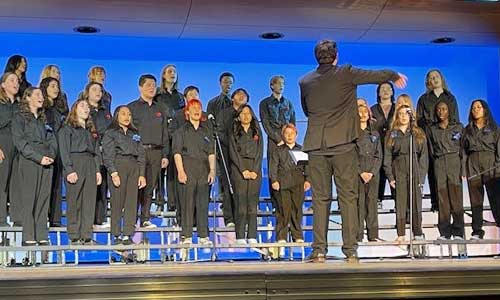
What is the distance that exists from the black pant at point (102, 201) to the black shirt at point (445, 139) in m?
3.14

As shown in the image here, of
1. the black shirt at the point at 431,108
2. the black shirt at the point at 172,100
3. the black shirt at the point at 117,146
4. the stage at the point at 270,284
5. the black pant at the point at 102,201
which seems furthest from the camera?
the black shirt at the point at 172,100

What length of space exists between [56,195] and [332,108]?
2927mm

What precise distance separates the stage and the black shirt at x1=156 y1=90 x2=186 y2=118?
4013 mm

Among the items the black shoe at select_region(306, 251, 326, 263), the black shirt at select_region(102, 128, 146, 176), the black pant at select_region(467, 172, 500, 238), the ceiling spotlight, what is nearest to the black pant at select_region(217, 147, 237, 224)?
the black shirt at select_region(102, 128, 146, 176)

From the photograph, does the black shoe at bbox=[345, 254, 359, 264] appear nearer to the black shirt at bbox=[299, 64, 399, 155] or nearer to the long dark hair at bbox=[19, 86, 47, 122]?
the black shirt at bbox=[299, 64, 399, 155]

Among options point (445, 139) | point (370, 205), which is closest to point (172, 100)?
point (370, 205)

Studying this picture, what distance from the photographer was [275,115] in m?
7.84

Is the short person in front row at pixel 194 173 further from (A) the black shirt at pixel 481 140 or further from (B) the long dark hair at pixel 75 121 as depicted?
(A) the black shirt at pixel 481 140

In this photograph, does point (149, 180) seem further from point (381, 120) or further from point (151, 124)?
point (381, 120)

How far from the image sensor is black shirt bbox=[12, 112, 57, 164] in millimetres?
6352

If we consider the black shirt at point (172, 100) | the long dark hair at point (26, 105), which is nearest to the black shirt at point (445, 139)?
the black shirt at point (172, 100)

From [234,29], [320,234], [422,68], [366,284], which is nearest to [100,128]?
[234,29]

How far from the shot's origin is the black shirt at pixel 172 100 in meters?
7.73

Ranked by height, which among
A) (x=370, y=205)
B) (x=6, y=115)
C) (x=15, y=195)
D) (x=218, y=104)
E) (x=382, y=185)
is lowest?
(x=370, y=205)
